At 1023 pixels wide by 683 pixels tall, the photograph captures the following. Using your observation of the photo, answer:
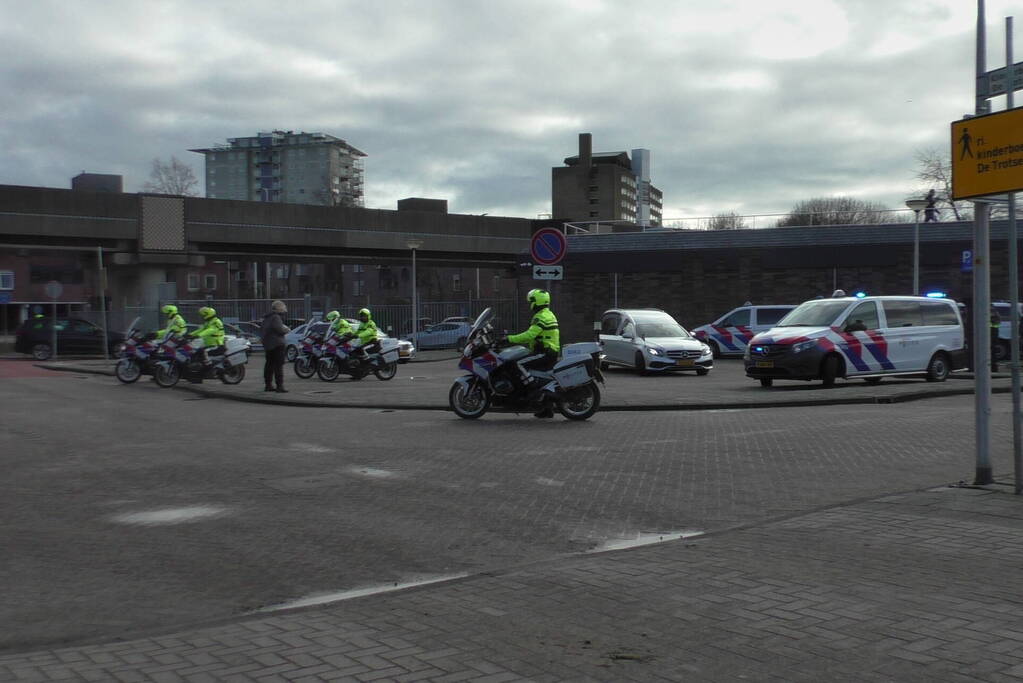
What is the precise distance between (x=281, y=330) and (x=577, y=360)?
7964 mm

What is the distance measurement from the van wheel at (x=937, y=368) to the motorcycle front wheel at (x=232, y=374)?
47.5 ft

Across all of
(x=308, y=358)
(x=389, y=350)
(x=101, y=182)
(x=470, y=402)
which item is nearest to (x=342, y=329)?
(x=389, y=350)

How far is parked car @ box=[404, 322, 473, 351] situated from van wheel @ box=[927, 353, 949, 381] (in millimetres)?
24705

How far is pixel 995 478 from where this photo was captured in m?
8.50

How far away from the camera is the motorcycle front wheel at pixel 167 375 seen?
21.8 meters

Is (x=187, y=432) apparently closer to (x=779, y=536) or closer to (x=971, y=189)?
(x=779, y=536)

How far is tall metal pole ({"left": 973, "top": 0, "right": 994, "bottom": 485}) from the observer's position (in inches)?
312

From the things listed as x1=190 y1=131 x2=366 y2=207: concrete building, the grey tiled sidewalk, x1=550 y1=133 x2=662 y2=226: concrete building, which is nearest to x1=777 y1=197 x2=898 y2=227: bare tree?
the grey tiled sidewalk

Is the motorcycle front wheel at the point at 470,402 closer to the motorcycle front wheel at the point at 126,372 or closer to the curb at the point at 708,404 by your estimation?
the curb at the point at 708,404

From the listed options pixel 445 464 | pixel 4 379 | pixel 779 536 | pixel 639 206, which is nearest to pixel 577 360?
pixel 445 464

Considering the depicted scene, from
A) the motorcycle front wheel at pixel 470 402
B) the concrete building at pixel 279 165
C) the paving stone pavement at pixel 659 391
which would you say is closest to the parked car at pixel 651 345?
the paving stone pavement at pixel 659 391

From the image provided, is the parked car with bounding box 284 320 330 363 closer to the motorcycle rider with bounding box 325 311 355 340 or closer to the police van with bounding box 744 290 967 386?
the motorcycle rider with bounding box 325 311 355 340

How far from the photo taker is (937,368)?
790 inches

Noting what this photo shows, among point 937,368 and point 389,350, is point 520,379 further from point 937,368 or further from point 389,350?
point 389,350
